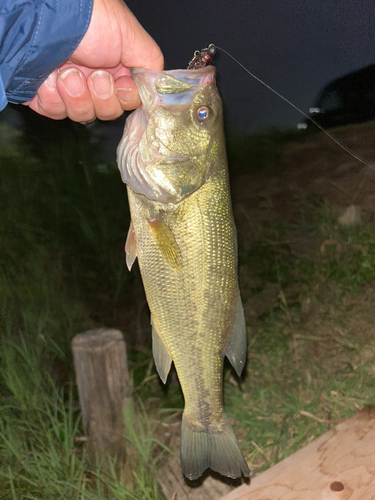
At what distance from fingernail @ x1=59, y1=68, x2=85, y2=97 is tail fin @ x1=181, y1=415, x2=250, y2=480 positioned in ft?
4.12

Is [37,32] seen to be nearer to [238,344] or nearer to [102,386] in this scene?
[238,344]

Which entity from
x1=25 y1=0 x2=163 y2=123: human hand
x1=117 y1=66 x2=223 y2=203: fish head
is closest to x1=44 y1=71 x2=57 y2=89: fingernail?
x1=25 y1=0 x2=163 y2=123: human hand

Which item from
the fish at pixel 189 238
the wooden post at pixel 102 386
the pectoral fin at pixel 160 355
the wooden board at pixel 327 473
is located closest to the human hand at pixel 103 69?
the fish at pixel 189 238

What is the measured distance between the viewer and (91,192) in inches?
149

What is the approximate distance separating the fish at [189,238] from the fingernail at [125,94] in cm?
15

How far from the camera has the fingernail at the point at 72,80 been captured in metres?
1.50

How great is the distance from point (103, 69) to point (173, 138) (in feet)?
1.35

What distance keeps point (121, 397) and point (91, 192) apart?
1.79 meters

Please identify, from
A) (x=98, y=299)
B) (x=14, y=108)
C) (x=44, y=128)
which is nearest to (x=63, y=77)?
(x=14, y=108)

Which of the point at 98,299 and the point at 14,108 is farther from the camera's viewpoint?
the point at 98,299

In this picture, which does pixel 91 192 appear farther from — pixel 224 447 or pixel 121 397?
pixel 224 447

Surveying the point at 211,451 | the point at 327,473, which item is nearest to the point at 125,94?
the point at 211,451

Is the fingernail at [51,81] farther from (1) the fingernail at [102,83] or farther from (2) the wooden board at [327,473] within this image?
(2) the wooden board at [327,473]

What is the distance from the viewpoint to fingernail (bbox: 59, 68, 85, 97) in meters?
1.50
